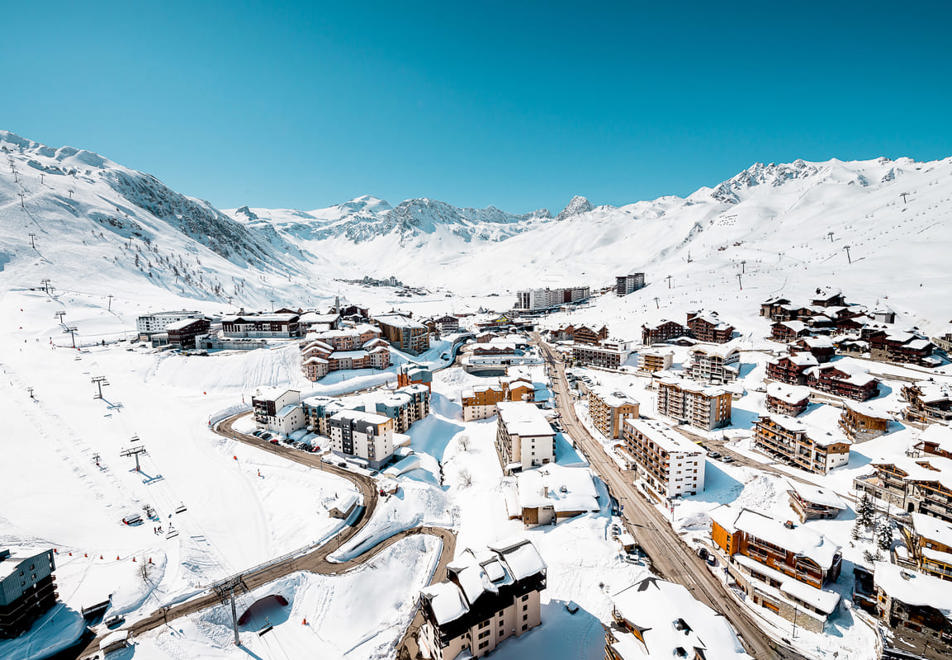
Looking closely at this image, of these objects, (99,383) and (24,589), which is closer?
(24,589)

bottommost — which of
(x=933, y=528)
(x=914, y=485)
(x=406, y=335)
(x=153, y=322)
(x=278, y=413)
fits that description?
(x=933, y=528)

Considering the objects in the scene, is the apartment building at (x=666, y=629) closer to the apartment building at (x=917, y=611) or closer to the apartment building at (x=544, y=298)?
the apartment building at (x=917, y=611)

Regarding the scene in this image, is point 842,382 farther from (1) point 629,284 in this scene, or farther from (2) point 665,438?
(1) point 629,284

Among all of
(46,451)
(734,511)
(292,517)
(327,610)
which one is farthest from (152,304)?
(734,511)

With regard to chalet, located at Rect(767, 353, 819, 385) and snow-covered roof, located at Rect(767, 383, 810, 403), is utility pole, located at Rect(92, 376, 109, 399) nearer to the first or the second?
snow-covered roof, located at Rect(767, 383, 810, 403)

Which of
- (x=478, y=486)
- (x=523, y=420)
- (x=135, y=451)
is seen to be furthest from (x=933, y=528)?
(x=135, y=451)

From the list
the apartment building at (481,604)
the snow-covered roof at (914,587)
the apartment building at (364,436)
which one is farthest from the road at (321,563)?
the snow-covered roof at (914,587)
